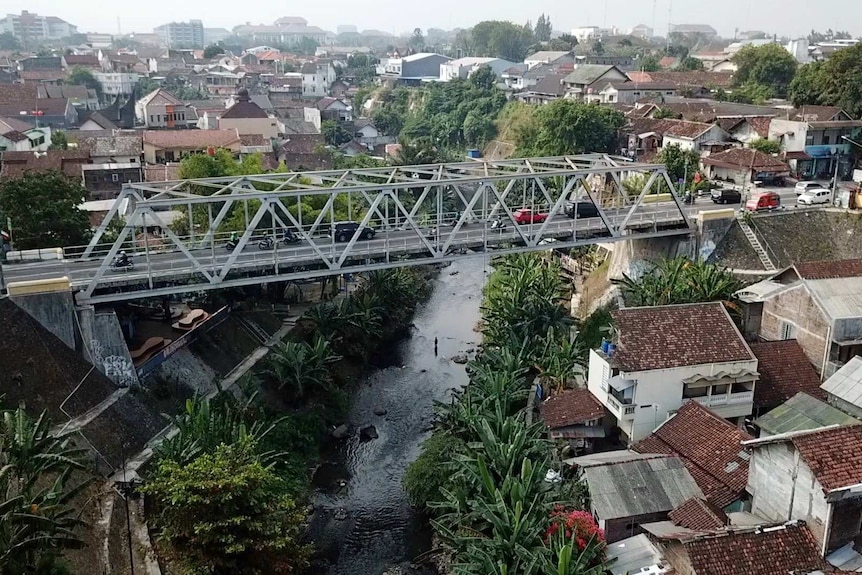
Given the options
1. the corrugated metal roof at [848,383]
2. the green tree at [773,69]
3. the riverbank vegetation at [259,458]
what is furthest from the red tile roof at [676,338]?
the green tree at [773,69]

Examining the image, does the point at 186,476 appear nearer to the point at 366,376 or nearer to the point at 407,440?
the point at 407,440

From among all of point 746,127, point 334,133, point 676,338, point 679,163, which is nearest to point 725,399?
point 676,338

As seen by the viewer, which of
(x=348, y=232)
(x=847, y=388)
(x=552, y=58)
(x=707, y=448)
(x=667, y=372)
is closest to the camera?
(x=707, y=448)

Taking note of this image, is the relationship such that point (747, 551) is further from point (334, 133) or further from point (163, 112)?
point (163, 112)

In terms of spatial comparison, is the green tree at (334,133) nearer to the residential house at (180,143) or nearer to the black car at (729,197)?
the residential house at (180,143)

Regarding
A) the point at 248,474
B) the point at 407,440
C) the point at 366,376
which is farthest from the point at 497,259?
the point at 248,474

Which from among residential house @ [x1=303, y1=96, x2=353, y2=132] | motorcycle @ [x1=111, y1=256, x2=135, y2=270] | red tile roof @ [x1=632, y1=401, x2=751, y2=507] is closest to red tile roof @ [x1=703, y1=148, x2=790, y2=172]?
red tile roof @ [x1=632, y1=401, x2=751, y2=507]
